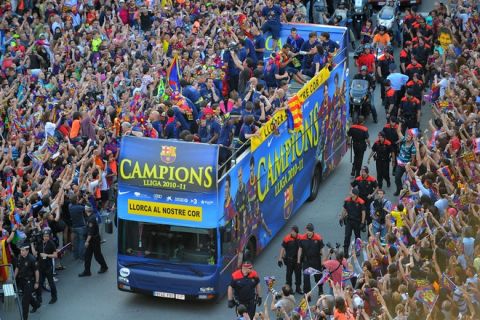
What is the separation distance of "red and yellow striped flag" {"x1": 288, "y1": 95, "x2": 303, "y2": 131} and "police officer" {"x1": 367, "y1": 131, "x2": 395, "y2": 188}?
2.39 meters

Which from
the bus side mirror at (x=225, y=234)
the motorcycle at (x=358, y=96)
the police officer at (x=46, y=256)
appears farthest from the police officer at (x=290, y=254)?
the motorcycle at (x=358, y=96)

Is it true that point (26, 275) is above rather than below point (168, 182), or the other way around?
below

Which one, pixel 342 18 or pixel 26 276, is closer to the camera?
pixel 26 276

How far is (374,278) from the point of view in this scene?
917 inches

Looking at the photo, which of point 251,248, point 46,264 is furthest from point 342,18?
point 46,264

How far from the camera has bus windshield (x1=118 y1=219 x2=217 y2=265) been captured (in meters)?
25.8

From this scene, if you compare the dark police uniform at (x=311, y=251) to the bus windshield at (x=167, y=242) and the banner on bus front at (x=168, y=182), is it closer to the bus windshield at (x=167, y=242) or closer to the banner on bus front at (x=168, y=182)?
the bus windshield at (x=167, y=242)

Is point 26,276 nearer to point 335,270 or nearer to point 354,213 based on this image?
point 335,270

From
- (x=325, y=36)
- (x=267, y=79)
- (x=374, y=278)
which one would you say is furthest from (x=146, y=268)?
(x=325, y=36)

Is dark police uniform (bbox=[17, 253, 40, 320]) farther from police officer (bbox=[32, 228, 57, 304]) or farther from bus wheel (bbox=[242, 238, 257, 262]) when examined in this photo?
bus wheel (bbox=[242, 238, 257, 262])

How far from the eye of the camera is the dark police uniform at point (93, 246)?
2766cm

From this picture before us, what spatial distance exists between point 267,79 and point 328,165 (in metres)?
2.86

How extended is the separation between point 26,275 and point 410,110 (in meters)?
12.1

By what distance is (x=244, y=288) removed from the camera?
80.7 feet
